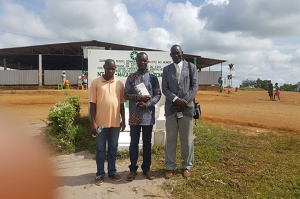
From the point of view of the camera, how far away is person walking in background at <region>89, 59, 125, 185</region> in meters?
3.50

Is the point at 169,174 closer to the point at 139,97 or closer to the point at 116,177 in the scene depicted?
the point at 116,177

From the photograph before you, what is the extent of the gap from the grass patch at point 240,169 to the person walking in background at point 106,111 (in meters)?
0.94

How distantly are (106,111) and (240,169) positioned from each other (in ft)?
7.44

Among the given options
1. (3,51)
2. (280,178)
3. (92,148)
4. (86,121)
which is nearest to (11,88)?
(3,51)

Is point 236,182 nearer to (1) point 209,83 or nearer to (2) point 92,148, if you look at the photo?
(2) point 92,148

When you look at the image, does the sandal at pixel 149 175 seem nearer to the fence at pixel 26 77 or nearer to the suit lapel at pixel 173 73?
the suit lapel at pixel 173 73

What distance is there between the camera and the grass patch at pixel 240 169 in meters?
3.23

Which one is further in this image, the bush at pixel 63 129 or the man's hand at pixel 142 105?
the bush at pixel 63 129

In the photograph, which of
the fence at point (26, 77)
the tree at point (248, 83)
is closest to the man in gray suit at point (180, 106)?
the fence at point (26, 77)

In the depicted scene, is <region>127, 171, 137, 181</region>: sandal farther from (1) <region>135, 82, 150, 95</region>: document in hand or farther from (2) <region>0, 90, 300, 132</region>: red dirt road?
(2) <region>0, 90, 300, 132</region>: red dirt road

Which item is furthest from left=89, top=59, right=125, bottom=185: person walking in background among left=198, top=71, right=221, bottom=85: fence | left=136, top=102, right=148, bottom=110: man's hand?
left=198, top=71, right=221, bottom=85: fence

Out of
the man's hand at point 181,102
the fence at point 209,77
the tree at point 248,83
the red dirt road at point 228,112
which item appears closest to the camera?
the man's hand at point 181,102

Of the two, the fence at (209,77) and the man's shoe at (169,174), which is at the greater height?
the fence at (209,77)

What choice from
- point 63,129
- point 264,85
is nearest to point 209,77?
point 63,129
